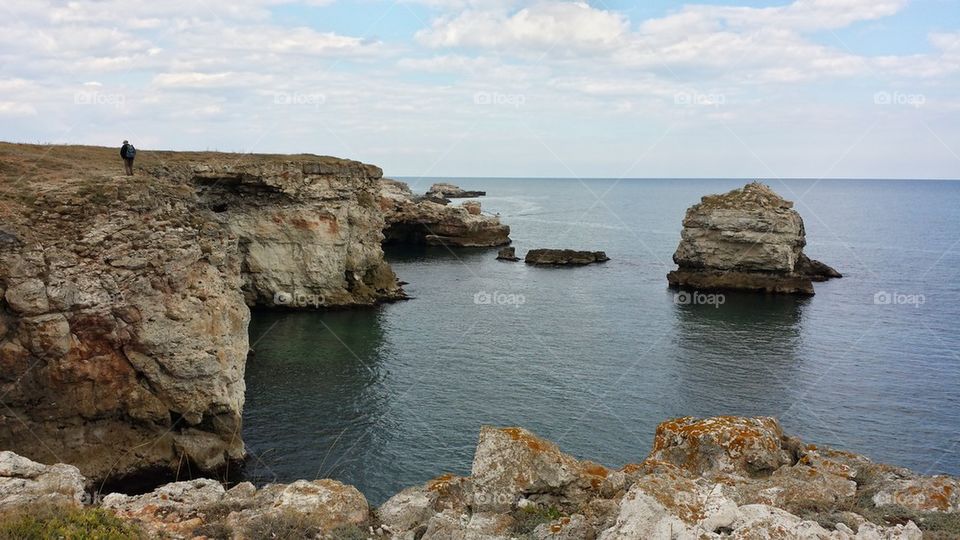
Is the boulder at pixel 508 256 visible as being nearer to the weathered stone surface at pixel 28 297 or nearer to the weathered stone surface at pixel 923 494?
the weathered stone surface at pixel 28 297

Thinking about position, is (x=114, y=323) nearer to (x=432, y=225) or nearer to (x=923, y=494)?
(x=923, y=494)

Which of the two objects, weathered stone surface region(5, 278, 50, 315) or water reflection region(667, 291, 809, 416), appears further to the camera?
water reflection region(667, 291, 809, 416)

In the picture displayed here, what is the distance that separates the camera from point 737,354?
45688 mm

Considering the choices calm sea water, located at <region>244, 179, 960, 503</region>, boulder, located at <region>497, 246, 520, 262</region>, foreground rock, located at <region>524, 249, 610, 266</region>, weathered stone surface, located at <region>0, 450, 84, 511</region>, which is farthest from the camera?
boulder, located at <region>497, 246, 520, 262</region>

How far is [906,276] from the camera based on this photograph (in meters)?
78.7

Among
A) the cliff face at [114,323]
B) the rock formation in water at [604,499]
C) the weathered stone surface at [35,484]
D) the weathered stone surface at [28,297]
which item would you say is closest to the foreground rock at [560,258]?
the cliff face at [114,323]

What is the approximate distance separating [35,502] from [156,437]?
15.1 metres

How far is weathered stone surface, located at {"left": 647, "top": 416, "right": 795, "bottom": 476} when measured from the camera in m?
12.7

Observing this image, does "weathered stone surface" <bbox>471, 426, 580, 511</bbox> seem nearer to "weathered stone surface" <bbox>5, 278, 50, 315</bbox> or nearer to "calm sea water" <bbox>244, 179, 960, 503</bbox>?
"calm sea water" <bbox>244, 179, 960, 503</bbox>

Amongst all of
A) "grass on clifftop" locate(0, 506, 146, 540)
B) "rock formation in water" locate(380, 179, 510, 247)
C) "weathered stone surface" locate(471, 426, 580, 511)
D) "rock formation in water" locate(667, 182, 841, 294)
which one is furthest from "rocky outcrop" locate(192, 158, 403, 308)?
"weathered stone surface" locate(471, 426, 580, 511)

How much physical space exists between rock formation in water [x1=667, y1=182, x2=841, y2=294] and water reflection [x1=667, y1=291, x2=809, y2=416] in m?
3.19

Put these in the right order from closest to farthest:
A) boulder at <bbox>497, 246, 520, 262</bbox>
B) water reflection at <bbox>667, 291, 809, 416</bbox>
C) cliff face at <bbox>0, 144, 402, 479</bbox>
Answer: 1. cliff face at <bbox>0, 144, 402, 479</bbox>
2. water reflection at <bbox>667, 291, 809, 416</bbox>
3. boulder at <bbox>497, 246, 520, 262</bbox>

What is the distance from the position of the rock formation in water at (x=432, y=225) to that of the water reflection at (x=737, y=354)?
48.4m

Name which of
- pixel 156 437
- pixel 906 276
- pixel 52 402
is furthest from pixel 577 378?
pixel 906 276
